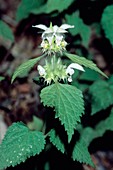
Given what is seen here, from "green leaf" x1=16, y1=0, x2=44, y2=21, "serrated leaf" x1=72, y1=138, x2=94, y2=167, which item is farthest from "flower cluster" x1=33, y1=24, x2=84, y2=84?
"green leaf" x1=16, y1=0, x2=44, y2=21

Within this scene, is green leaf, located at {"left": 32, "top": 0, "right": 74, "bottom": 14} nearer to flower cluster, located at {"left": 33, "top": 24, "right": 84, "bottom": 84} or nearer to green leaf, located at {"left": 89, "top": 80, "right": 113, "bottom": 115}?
green leaf, located at {"left": 89, "top": 80, "right": 113, "bottom": 115}

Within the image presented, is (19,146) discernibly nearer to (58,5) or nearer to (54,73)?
(54,73)

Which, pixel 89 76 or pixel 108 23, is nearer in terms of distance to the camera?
pixel 108 23

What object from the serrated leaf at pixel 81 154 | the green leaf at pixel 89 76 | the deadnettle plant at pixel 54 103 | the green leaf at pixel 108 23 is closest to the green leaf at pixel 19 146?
the deadnettle plant at pixel 54 103

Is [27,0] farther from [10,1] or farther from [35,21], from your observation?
[10,1]

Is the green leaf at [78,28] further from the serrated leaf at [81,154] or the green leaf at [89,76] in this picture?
the serrated leaf at [81,154]

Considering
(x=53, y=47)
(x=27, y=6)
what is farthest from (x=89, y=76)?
(x=53, y=47)
